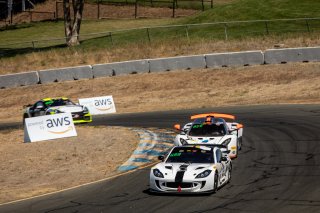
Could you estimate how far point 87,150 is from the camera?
27141mm

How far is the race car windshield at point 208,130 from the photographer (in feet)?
79.4

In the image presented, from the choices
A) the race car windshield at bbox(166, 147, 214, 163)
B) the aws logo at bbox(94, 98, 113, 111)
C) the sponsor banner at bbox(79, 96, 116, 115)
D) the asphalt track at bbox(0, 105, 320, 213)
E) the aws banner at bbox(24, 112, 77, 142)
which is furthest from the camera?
the aws logo at bbox(94, 98, 113, 111)

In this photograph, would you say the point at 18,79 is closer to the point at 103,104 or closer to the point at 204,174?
the point at 103,104

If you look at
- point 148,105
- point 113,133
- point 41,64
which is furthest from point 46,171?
point 41,64

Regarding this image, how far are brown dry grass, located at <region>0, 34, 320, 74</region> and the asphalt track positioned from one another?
22.8m

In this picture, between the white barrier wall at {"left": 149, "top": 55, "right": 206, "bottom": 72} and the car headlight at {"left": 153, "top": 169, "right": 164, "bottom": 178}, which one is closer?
the car headlight at {"left": 153, "top": 169, "right": 164, "bottom": 178}

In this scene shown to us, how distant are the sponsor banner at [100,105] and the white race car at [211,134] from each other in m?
15.1

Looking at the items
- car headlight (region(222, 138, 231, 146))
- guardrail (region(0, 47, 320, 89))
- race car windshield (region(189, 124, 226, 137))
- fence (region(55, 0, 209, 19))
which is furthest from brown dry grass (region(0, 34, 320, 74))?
car headlight (region(222, 138, 231, 146))

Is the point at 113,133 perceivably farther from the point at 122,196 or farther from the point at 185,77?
the point at 185,77

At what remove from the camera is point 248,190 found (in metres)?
18.7

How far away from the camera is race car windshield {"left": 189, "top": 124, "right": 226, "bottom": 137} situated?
2419 cm

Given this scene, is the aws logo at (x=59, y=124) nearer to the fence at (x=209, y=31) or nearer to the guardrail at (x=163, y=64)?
the guardrail at (x=163, y=64)

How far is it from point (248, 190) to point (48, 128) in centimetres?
1329

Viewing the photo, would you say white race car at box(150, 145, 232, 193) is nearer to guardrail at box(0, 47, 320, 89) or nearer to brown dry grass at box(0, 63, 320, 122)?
brown dry grass at box(0, 63, 320, 122)
